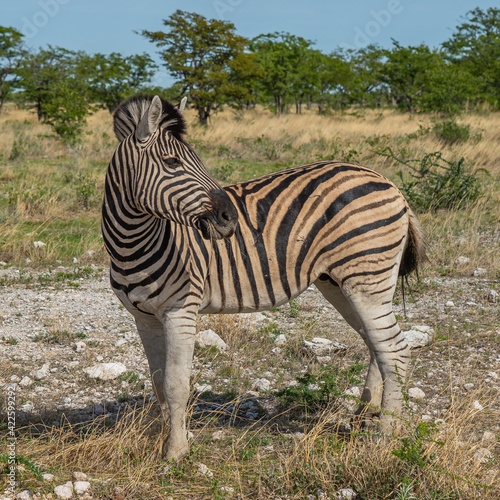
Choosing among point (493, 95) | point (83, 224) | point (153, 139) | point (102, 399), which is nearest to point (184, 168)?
point (153, 139)

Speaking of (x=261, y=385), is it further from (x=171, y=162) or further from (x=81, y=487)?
(x=171, y=162)

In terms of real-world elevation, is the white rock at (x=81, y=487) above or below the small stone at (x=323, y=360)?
Result: below

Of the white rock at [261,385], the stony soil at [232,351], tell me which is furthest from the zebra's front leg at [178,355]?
the white rock at [261,385]

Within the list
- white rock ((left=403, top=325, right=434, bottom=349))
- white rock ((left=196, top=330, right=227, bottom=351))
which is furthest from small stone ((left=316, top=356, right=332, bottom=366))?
white rock ((left=196, top=330, right=227, bottom=351))

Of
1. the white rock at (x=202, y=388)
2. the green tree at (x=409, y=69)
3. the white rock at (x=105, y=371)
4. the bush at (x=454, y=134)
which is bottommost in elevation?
the white rock at (x=202, y=388)

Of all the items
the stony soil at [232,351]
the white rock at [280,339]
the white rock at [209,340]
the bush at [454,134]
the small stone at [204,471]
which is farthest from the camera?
the bush at [454,134]

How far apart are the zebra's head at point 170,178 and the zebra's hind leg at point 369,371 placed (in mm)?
1243

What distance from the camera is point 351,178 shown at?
3.72 metres

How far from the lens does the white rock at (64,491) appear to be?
3092 mm

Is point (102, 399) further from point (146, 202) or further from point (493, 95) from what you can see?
point (493, 95)

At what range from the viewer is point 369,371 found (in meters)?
4.05

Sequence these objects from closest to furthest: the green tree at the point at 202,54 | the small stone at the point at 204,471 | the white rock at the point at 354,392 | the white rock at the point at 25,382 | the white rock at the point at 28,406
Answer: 1. the small stone at the point at 204,471
2. the white rock at the point at 28,406
3. the white rock at the point at 354,392
4. the white rock at the point at 25,382
5. the green tree at the point at 202,54

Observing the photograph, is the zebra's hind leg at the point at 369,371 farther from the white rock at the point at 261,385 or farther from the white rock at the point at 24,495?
the white rock at the point at 24,495

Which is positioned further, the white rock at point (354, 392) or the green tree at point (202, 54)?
the green tree at point (202, 54)
